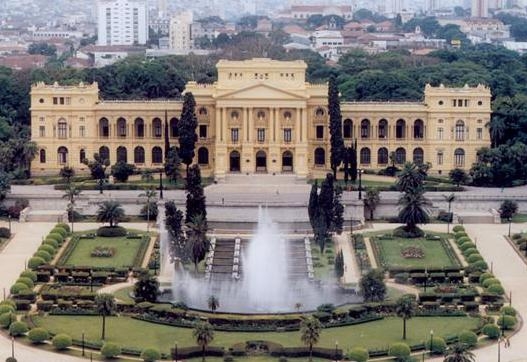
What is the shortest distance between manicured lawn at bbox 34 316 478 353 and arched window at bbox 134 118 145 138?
129 ft

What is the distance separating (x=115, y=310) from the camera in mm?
72750

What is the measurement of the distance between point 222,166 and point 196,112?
176 inches

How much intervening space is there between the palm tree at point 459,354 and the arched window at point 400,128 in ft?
157

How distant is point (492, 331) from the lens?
6894 centimetres

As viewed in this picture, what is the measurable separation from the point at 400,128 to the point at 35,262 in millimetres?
35978

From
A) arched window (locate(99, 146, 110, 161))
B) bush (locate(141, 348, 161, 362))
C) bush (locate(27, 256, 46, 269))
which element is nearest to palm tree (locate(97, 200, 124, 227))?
bush (locate(27, 256, 46, 269))

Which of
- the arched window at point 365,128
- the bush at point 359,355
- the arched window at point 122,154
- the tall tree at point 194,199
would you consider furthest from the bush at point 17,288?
the arched window at point 365,128

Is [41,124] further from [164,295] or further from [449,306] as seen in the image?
[449,306]

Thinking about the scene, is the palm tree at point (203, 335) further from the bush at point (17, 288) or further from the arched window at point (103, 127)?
the arched window at point (103, 127)

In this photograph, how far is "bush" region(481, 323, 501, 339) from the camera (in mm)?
68938

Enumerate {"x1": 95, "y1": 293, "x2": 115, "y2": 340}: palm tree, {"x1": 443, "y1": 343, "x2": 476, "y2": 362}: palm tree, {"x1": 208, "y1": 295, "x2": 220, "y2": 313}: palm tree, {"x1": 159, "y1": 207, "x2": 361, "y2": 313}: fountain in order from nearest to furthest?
{"x1": 443, "y1": 343, "x2": 476, "y2": 362}: palm tree < {"x1": 95, "y1": 293, "x2": 115, "y2": 340}: palm tree < {"x1": 208, "y1": 295, "x2": 220, "y2": 313}: palm tree < {"x1": 159, "y1": 207, "x2": 361, "y2": 313}: fountain

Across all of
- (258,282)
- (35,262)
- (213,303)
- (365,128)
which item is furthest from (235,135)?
(213,303)

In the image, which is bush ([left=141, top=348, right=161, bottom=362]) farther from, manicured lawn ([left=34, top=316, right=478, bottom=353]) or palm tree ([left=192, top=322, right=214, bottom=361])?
palm tree ([left=192, top=322, right=214, bottom=361])

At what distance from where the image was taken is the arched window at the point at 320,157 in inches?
4301
